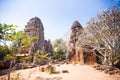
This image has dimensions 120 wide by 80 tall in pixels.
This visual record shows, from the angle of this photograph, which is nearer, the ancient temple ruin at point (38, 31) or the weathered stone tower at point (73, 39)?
the weathered stone tower at point (73, 39)

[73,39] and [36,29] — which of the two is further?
[36,29]

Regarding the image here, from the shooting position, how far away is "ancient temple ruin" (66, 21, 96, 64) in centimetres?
Result: 2791

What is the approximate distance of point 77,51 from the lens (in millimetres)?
29922

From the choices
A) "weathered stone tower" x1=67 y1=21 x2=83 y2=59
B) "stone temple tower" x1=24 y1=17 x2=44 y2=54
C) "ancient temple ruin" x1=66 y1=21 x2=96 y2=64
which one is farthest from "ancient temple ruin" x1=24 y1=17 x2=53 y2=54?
"ancient temple ruin" x1=66 y1=21 x2=96 y2=64

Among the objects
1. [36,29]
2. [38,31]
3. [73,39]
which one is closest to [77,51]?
[73,39]

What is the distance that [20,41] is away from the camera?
13320mm

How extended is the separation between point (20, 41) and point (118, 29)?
42.1 ft

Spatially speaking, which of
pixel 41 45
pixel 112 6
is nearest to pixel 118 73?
pixel 112 6

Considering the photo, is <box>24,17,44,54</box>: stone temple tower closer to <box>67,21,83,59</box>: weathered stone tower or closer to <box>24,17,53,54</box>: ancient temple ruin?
<box>24,17,53,54</box>: ancient temple ruin

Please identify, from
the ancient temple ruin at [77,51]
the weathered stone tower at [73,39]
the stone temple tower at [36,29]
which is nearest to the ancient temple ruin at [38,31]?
A: the stone temple tower at [36,29]

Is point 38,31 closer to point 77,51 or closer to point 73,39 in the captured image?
point 73,39

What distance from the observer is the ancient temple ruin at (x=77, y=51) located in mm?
27906

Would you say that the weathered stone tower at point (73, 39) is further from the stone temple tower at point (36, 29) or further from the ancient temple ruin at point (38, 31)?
the stone temple tower at point (36, 29)

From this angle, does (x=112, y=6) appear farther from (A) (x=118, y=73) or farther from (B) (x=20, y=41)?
(B) (x=20, y=41)
